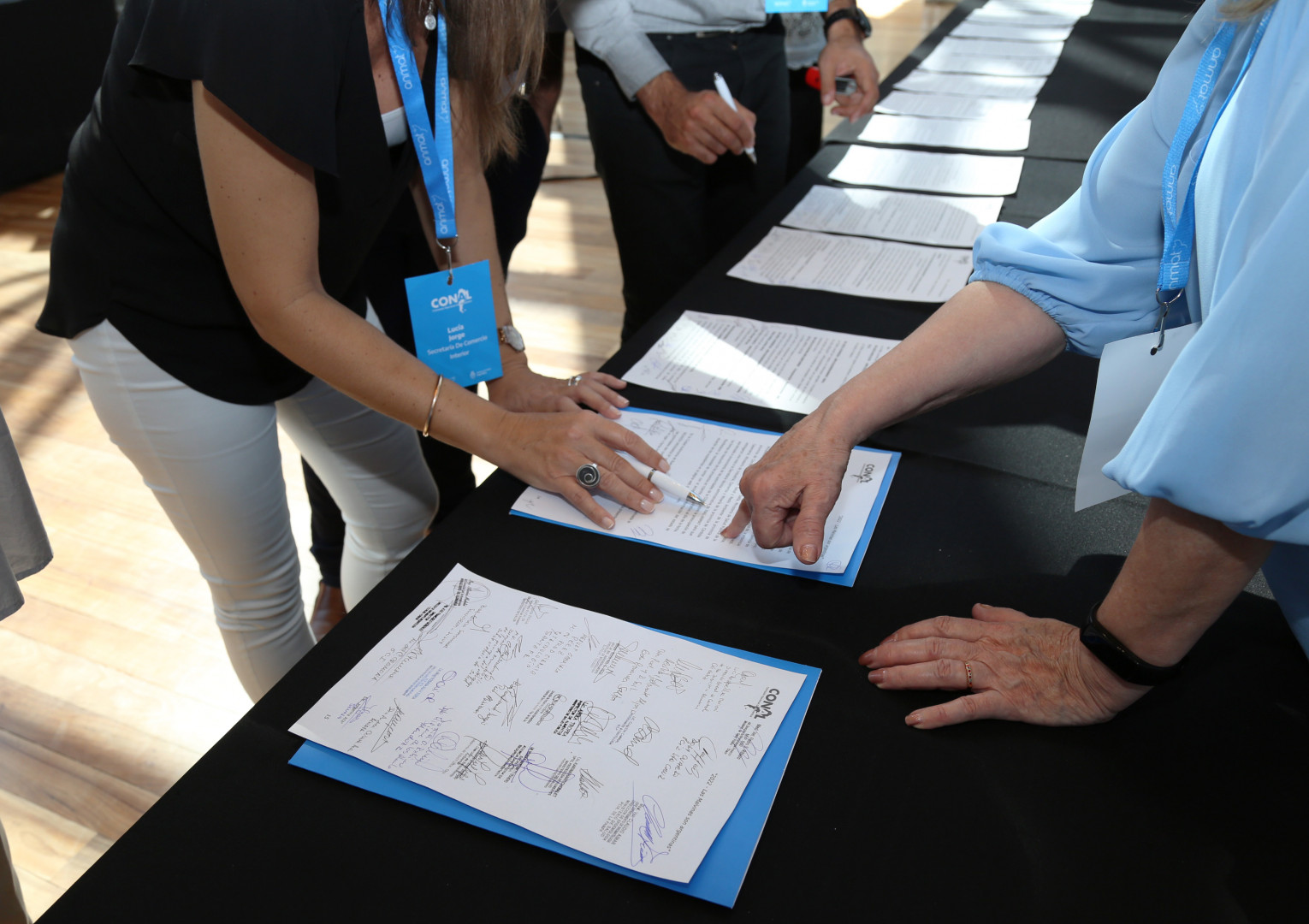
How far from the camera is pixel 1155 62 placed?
2318mm

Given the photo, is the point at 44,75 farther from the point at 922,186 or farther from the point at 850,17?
the point at 922,186

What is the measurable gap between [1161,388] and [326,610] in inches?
66.1

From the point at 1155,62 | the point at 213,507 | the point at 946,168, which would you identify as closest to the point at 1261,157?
the point at 213,507

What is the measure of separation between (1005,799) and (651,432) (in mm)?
574

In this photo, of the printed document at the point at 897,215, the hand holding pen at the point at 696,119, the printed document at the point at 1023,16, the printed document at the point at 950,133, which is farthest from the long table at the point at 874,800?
the printed document at the point at 1023,16

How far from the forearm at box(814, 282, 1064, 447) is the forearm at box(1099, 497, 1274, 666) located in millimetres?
304

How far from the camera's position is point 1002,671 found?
703 millimetres

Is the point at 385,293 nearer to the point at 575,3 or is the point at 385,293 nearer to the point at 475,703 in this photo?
the point at 575,3

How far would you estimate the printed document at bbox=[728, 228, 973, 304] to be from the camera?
1379mm

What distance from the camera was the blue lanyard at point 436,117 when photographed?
0.93 metres

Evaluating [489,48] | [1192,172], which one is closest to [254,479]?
[489,48]

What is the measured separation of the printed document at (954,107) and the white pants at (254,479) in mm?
1516

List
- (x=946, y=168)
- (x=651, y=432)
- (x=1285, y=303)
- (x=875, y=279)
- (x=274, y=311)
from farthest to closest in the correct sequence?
(x=946, y=168)
(x=875, y=279)
(x=651, y=432)
(x=274, y=311)
(x=1285, y=303)
